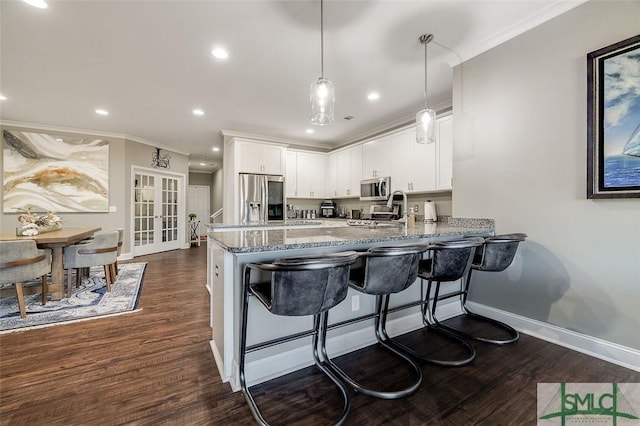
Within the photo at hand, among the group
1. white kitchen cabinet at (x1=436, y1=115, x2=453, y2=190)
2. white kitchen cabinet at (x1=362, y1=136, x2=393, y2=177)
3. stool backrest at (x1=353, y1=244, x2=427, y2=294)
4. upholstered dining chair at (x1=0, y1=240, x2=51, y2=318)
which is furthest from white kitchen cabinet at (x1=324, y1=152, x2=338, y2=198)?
upholstered dining chair at (x1=0, y1=240, x2=51, y2=318)

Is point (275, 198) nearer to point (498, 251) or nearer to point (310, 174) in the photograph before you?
point (310, 174)

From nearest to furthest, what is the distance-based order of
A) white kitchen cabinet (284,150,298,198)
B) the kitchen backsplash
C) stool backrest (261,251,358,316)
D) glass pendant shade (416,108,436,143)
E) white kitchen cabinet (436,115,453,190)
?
stool backrest (261,251,358,316), glass pendant shade (416,108,436,143), white kitchen cabinet (436,115,453,190), the kitchen backsplash, white kitchen cabinet (284,150,298,198)

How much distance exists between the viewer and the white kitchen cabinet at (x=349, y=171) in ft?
17.3

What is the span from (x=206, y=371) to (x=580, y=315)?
2.75 meters

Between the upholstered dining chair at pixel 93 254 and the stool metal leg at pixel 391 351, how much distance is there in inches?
131

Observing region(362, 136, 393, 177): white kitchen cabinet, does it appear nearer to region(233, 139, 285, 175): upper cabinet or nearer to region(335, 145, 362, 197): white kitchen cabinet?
region(335, 145, 362, 197): white kitchen cabinet

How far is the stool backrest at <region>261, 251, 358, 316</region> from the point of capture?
127 centimetres

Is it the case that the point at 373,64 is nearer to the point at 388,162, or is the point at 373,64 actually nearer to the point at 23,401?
the point at 388,162

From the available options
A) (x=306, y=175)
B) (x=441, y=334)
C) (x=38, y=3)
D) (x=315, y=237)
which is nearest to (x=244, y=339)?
(x=315, y=237)

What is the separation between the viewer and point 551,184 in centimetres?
218

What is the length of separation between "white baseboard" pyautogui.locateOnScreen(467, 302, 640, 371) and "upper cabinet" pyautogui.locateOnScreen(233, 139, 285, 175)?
4192mm

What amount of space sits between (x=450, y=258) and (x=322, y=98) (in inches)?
59.5

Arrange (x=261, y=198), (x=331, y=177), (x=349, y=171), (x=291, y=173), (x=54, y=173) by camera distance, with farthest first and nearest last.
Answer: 1. (x=331, y=177)
2. (x=291, y=173)
3. (x=349, y=171)
4. (x=261, y=198)
5. (x=54, y=173)

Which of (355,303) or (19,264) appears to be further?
(19,264)
